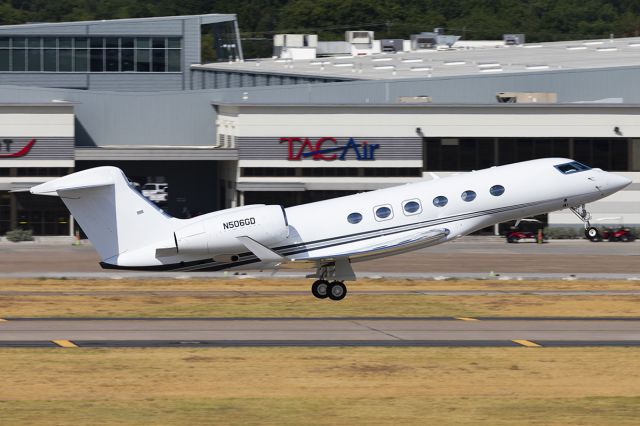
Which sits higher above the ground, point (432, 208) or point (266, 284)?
point (432, 208)

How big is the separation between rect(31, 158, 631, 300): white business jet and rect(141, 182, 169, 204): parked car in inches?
1615

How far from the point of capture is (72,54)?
330ft

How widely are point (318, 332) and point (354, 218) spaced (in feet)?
18.3

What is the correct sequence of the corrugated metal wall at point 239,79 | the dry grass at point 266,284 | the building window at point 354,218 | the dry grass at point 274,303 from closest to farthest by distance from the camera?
the building window at point 354,218
the dry grass at point 274,303
the dry grass at point 266,284
the corrugated metal wall at point 239,79

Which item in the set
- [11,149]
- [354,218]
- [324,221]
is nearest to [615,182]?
[354,218]

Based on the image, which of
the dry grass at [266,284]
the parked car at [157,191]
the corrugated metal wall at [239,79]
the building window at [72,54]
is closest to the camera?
the dry grass at [266,284]

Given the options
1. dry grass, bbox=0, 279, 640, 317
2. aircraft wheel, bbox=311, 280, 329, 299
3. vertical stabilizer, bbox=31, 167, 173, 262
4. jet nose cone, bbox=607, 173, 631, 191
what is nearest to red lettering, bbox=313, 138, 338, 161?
dry grass, bbox=0, 279, 640, 317

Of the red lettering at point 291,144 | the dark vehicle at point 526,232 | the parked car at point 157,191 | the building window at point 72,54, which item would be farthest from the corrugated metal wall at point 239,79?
the dark vehicle at point 526,232

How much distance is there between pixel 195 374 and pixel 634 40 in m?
85.0

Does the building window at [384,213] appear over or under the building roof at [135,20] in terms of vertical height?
under

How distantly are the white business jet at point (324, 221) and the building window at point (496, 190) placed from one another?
34 mm

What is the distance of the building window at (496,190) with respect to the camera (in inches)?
1538

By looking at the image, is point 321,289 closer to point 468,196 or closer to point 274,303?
point 274,303

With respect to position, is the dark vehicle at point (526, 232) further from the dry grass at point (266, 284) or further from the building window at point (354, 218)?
the building window at point (354, 218)
